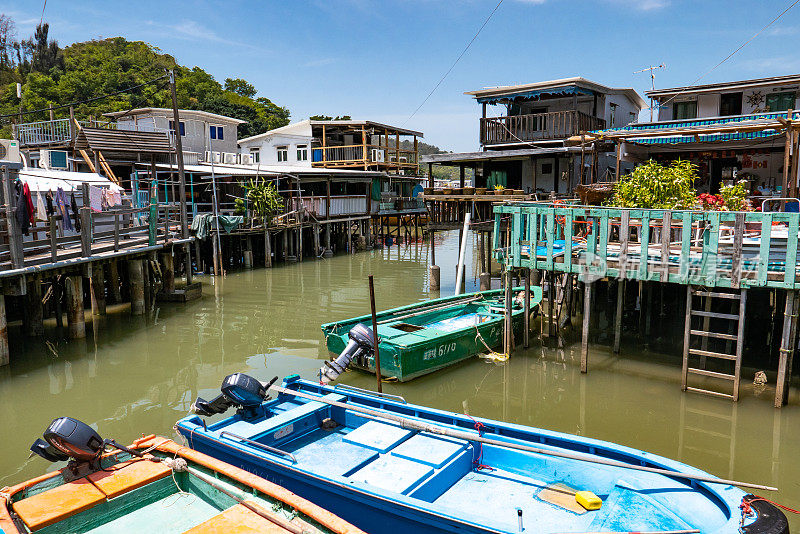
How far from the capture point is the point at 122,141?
88.9ft

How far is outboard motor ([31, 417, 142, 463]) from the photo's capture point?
5.66 m

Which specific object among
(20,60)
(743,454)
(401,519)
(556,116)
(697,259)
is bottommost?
(743,454)

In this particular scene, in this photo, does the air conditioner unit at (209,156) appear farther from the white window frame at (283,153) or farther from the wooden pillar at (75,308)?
the wooden pillar at (75,308)

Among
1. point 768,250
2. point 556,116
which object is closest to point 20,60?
point 556,116

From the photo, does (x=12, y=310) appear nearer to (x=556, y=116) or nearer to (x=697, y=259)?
(x=697, y=259)

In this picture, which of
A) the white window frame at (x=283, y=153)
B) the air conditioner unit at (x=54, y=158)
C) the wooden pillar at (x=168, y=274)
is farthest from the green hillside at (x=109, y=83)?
the wooden pillar at (x=168, y=274)

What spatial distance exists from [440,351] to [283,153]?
104 ft

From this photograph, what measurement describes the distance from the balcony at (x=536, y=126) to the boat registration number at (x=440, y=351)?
50.9 ft

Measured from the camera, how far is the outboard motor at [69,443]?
5660 mm

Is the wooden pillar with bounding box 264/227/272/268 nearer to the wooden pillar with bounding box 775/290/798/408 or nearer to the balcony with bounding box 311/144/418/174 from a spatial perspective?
the balcony with bounding box 311/144/418/174

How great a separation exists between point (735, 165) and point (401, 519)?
20.5 m

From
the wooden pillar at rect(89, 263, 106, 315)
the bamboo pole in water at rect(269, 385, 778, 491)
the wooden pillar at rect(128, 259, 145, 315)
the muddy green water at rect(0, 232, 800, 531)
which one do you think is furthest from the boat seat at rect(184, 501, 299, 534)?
the wooden pillar at rect(128, 259, 145, 315)

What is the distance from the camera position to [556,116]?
86.2 ft

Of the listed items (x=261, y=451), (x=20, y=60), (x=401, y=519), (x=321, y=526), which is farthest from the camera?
(x=20, y=60)
